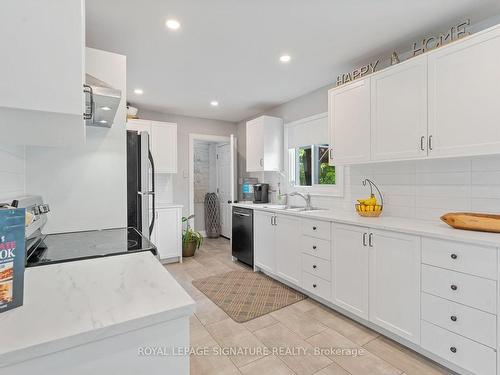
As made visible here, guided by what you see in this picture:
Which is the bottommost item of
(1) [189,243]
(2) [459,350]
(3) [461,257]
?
(2) [459,350]

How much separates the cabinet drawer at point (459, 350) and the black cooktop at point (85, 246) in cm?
185

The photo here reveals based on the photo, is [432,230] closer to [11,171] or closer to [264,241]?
[264,241]

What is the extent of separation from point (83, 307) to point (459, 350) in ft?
6.75

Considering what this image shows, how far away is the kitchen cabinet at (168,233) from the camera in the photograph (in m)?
3.79

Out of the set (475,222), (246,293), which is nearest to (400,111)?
(475,222)

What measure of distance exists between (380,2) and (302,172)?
229 cm

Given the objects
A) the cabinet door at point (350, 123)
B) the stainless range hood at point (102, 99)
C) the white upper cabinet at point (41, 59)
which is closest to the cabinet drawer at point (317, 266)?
the cabinet door at point (350, 123)

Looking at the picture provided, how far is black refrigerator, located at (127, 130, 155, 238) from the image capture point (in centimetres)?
227

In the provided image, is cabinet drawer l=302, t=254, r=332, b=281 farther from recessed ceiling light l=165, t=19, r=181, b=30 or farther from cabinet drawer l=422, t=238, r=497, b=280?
recessed ceiling light l=165, t=19, r=181, b=30

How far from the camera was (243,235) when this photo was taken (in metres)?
3.82

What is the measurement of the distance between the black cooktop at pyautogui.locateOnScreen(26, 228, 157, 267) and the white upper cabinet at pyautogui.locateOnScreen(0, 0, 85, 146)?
2.15 ft

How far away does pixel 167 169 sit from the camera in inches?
164

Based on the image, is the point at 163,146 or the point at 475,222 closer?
the point at 475,222

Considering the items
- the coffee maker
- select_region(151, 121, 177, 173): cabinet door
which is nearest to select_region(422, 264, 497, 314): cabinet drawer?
the coffee maker
